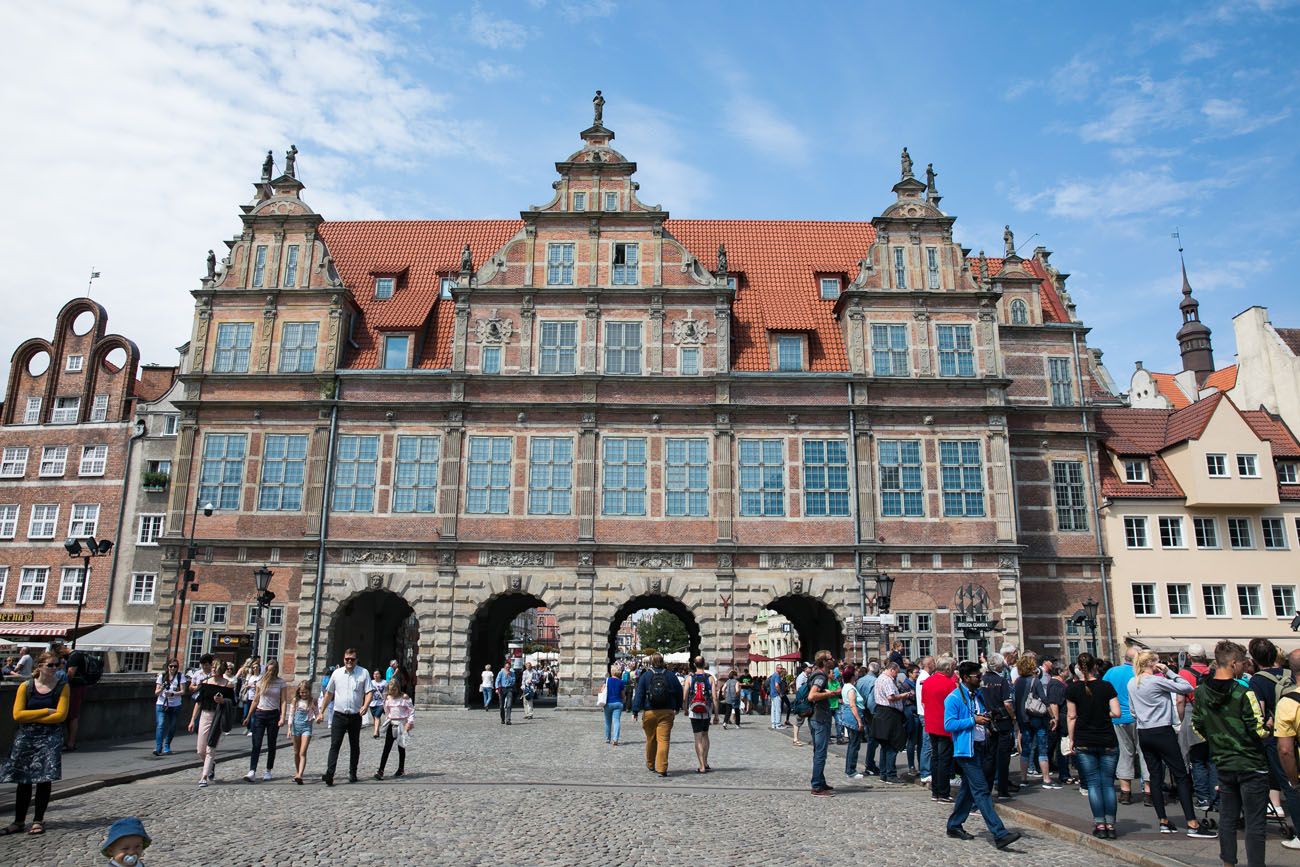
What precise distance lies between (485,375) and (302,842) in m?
23.7

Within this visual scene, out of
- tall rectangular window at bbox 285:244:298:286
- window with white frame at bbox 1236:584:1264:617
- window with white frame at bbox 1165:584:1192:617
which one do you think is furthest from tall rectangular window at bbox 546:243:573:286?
window with white frame at bbox 1236:584:1264:617

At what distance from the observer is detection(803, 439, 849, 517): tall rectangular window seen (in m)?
32.4

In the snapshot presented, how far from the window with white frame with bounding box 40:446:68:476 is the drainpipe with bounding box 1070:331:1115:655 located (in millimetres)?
40536

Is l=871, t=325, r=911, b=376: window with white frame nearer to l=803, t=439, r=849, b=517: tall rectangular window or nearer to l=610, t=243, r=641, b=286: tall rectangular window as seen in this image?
l=803, t=439, r=849, b=517: tall rectangular window

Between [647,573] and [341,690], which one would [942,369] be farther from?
[341,690]

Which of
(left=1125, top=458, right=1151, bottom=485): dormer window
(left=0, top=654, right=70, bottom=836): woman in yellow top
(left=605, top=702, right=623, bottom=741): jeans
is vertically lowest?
(left=605, top=702, right=623, bottom=741): jeans

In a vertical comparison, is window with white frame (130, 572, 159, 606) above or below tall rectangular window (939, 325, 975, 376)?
below

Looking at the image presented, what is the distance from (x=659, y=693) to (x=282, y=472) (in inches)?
850

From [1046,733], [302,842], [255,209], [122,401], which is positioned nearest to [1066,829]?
[1046,733]

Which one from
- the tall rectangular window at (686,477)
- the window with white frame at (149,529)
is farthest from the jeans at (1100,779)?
the window with white frame at (149,529)

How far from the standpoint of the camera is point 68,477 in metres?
40.6

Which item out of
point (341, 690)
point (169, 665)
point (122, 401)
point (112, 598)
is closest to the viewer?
point (341, 690)

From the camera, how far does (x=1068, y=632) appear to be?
3322 cm

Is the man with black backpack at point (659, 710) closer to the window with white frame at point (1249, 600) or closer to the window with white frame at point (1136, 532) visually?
the window with white frame at point (1136, 532)
